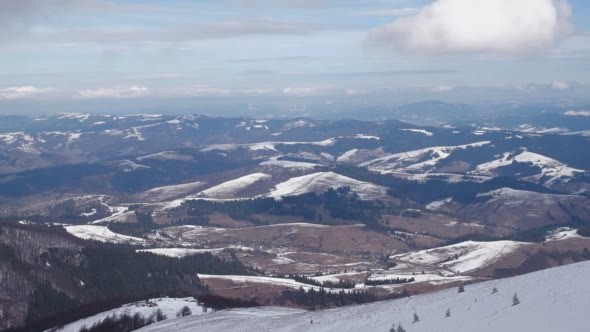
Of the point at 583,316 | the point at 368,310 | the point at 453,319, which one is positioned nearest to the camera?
the point at 583,316

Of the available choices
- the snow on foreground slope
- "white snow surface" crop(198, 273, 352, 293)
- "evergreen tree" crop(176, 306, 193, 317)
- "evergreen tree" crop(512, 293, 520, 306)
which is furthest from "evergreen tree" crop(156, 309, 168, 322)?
"white snow surface" crop(198, 273, 352, 293)

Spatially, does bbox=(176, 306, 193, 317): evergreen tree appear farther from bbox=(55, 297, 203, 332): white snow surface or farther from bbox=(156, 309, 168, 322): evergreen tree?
bbox=(156, 309, 168, 322): evergreen tree

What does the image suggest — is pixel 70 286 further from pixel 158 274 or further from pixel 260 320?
pixel 260 320

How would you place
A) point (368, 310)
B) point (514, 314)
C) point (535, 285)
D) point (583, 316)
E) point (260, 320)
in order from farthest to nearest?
point (260, 320)
point (368, 310)
point (535, 285)
point (514, 314)
point (583, 316)

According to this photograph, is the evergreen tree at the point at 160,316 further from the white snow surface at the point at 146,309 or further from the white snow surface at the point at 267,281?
the white snow surface at the point at 267,281

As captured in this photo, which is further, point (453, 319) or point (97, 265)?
point (97, 265)

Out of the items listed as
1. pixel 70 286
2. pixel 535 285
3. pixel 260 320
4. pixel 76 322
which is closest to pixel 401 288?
pixel 70 286

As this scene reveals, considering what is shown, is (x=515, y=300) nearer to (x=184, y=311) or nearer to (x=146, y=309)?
(x=184, y=311)
